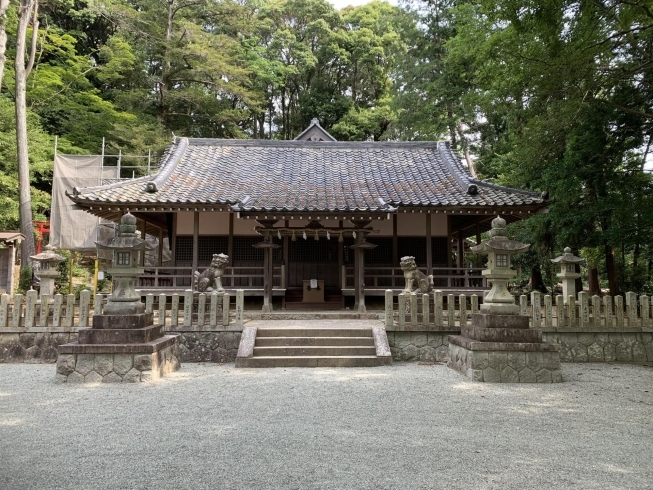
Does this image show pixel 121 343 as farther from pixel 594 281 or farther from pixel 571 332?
pixel 594 281

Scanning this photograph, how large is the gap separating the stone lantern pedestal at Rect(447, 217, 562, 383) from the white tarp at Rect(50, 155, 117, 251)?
17603 mm

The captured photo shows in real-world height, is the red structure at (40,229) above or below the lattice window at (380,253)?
above

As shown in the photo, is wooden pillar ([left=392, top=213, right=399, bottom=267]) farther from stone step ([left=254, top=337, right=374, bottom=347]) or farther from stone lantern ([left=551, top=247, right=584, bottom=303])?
stone step ([left=254, top=337, right=374, bottom=347])

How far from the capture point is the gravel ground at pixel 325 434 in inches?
122

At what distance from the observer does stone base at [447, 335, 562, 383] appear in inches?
254

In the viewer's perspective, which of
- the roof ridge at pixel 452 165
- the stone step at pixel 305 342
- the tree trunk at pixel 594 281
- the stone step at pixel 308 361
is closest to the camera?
the stone step at pixel 308 361

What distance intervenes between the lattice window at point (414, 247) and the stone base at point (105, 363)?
846cm

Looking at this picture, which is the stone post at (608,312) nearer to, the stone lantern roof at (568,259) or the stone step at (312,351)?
the stone lantern roof at (568,259)

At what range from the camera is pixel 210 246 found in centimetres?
1288

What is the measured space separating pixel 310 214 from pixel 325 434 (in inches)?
293

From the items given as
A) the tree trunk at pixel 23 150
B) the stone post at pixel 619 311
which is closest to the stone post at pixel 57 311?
the tree trunk at pixel 23 150

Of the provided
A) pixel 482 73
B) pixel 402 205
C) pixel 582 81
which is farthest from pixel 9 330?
pixel 582 81

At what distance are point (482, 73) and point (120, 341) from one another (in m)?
9.46

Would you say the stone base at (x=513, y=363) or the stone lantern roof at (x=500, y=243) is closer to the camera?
the stone base at (x=513, y=363)
